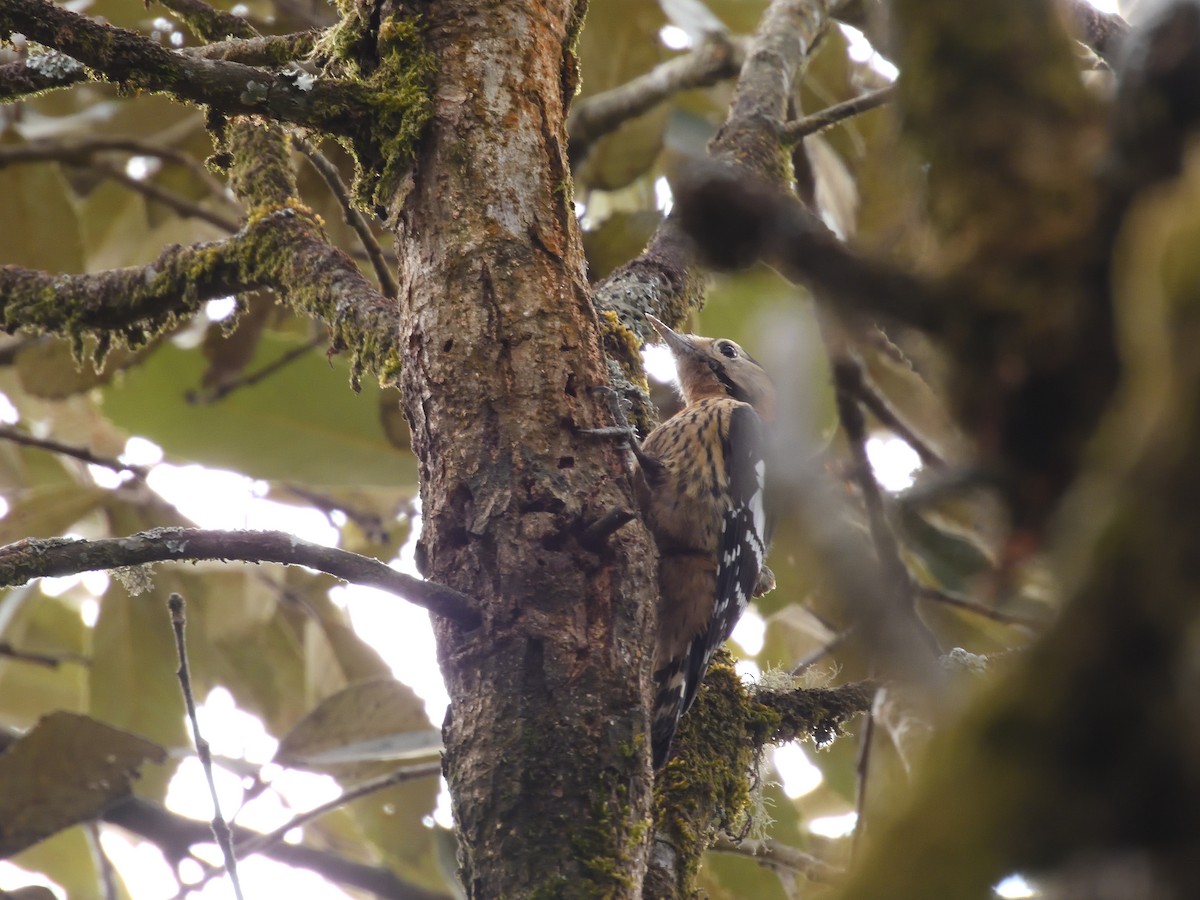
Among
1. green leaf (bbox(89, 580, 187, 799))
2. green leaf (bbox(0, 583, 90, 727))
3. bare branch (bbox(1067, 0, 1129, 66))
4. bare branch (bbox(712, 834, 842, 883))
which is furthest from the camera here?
green leaf (bbox(0, 583, 90, 727))

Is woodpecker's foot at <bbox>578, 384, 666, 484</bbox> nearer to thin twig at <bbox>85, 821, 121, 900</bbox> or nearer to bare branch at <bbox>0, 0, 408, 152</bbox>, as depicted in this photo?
bare branch at <bbox>0, 0, 408, 152</bbox>

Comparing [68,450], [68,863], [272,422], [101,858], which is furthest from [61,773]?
[68,863]

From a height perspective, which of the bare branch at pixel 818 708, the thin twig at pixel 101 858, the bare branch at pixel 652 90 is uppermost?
the bare branch at pixel 652 90

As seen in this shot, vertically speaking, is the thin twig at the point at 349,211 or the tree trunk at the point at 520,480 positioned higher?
the thin twig at the point at 349,211

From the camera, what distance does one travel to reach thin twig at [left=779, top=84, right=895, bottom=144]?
3.02 meters

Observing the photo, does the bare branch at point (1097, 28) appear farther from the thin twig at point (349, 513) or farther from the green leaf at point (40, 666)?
the green leaf at point (40, 666)

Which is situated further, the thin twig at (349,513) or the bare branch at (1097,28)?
the thin twig at (349,513)

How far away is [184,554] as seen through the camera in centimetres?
154

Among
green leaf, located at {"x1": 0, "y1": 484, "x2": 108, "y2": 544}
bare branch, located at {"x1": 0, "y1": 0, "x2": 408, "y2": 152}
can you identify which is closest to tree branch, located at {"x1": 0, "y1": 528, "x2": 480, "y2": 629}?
bare branch, located at {"x1": 0, "y1": 0, "x2": 408, "y2": 152}

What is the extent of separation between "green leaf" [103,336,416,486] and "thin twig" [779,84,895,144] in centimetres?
160

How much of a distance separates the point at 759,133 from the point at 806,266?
2.73 m

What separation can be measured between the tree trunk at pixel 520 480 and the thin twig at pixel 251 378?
1.93 m

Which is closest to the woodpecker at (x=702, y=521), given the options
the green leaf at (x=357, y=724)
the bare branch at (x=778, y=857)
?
the bare branch at (x=778, y=857)

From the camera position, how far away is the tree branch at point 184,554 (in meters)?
1.51
